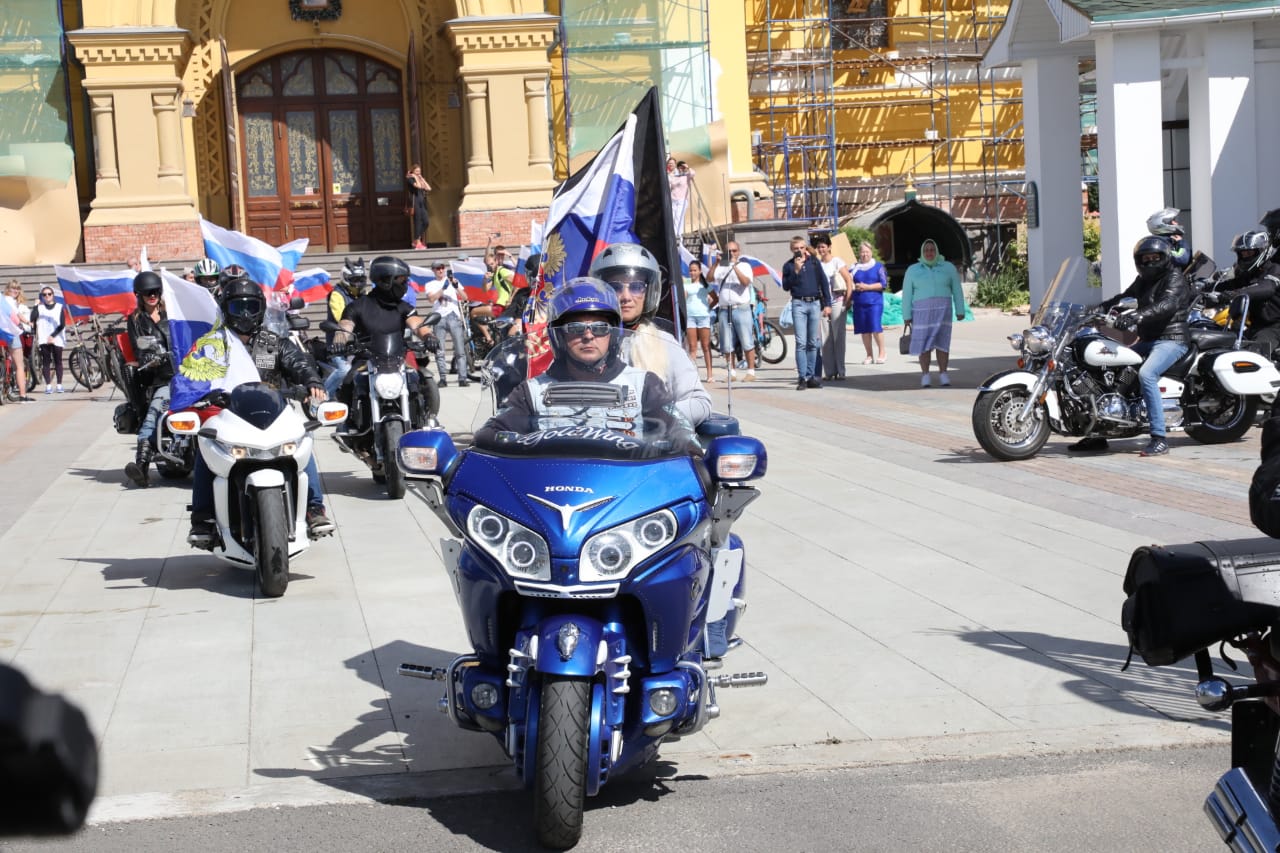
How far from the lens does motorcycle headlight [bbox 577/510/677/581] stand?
458 cm

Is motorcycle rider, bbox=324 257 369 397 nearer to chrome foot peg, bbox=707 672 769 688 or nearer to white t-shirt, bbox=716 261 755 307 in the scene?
chrome foot peg, bbox=707 672 769 688

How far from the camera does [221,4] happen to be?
106 feet

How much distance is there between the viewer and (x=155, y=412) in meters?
12.7

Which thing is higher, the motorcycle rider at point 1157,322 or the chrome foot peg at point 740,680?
the motorcycle rider at point 1157,322

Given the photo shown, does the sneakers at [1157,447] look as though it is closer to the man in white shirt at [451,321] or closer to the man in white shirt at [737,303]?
the man in white shirt at [737,303]

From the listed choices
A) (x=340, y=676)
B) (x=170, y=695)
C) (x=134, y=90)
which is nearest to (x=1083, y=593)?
(x=340, y=676)

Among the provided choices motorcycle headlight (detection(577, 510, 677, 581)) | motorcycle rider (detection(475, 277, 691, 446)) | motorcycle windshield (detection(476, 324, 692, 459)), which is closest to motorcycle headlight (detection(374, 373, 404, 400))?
motorcycle windshield (detection(476, 324, 692, 459))

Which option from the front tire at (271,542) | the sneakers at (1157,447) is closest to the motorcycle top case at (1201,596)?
the front tire at (271,542)

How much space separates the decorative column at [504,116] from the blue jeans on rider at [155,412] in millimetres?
19032

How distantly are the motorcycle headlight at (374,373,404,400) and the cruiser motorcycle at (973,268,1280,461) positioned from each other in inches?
175

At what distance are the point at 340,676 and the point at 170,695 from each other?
679 mm

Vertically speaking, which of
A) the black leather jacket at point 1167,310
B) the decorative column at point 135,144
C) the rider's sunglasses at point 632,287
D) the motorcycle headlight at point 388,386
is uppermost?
the decorative column at point 135,144

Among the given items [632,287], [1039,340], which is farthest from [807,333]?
[632,287]

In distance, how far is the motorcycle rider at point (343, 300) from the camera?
42.9 feet
